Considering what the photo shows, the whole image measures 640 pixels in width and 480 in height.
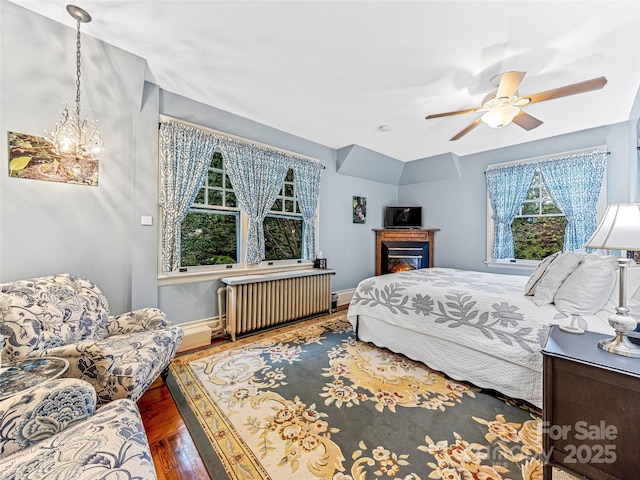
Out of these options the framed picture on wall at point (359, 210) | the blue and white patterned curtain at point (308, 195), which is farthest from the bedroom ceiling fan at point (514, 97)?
the framed picture on wall at point (359, 210)

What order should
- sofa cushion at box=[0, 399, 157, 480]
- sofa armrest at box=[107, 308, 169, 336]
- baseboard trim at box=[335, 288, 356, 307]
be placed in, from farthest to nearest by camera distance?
baseboard trim at box=[335, 288, 356, 307]
sofa armrest at box=[107, 308, 169, 336]
sofa cushion at box=[0, 399, 157, 480]

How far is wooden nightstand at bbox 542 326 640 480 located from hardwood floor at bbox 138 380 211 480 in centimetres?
178

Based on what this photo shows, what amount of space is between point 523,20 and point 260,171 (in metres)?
2.84

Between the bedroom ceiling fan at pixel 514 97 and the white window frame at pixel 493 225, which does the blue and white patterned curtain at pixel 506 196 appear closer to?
the white window frame at pixel 493 225

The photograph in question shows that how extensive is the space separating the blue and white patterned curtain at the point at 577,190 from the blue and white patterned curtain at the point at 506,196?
1.06 feet

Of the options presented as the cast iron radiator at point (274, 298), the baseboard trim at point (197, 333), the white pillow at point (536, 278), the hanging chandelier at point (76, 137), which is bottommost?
the baseboard trim at point (197, 333)

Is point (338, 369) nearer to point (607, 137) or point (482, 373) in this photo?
point (482, 373)

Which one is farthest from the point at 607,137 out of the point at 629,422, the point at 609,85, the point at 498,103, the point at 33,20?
the point at 33,20

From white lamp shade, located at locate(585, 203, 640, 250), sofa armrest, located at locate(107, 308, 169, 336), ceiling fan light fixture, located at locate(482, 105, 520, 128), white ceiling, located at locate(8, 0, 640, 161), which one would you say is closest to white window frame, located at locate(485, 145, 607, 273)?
white ceiling, located at locate(8, 0, 640, 161)

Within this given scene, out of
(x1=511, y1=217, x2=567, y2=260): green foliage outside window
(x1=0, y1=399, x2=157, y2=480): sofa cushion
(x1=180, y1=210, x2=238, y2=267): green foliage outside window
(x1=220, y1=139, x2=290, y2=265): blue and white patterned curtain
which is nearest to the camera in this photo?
(x1=0, y1=399, x2=157, y2=480): sofa cushion

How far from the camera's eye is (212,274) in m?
3.19

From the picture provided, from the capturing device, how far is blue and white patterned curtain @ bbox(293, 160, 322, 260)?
3.97 m

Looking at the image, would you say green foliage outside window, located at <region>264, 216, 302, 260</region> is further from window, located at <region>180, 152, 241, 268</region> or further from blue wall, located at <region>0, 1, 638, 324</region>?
blue wall, located at <region>0, 1, 638, 324</region>

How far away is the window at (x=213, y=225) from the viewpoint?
10.2 ft
